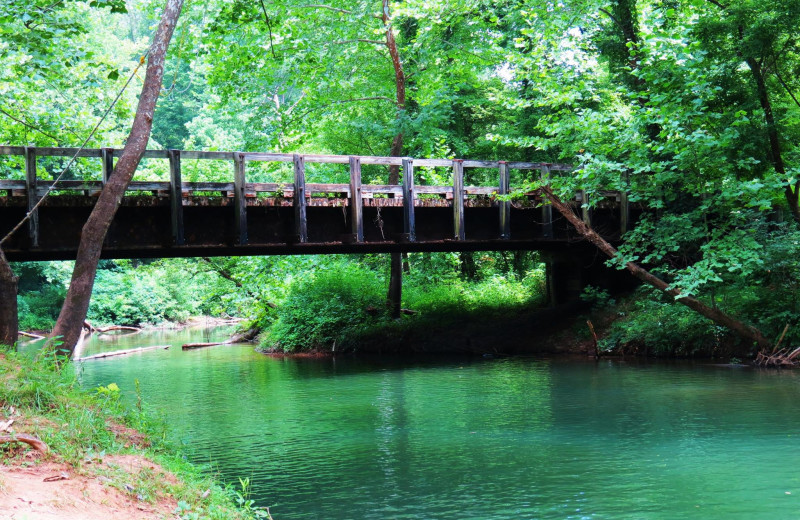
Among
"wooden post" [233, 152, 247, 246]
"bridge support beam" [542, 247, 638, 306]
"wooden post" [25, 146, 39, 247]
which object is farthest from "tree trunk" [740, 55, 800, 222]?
"wooden post" [25, 146, 39, 247]

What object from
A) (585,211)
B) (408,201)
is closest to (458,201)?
(408,201)

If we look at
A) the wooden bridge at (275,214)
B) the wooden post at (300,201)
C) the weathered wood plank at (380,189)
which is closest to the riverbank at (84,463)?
the wooden bridge at (275,214)

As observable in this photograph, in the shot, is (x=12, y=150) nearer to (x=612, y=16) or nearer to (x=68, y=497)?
(x=68, y=497)

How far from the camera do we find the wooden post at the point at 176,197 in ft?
49.5

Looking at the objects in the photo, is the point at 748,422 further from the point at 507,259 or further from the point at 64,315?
the point at 507,259

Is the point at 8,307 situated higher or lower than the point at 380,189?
lower

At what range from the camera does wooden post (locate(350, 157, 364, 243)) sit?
57.0 ft

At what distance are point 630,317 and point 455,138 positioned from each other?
29.6ft

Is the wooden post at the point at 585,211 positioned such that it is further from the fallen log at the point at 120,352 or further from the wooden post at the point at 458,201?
the fallen log at the point at 120,352

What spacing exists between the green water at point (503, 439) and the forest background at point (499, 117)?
3308 mm

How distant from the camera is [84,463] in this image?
21.5ft

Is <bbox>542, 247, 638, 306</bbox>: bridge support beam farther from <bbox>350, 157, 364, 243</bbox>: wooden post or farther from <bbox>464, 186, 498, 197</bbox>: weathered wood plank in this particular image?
<bbox>350, 157, 364, 243</bbox>: wooden post

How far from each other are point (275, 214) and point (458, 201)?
4.58 meters

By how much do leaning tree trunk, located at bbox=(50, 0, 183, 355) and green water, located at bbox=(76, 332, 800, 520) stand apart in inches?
91.5
